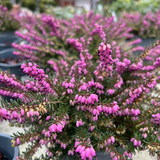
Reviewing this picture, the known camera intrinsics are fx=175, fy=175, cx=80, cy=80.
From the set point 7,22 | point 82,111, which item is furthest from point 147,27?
point 82,111

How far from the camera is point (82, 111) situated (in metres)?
0.94

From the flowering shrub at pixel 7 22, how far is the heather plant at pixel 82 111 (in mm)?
2505

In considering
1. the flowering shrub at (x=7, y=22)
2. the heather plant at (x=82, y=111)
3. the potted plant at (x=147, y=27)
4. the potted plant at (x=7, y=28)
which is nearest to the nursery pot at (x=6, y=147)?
the heather plant at (x=82, y=111)

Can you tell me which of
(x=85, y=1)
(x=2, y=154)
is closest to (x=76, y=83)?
(x=2, y=154)

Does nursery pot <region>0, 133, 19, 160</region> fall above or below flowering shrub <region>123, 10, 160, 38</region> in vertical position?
below

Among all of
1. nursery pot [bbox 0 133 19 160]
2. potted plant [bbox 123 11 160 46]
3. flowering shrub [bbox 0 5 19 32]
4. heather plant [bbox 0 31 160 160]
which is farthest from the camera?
potted plant [bbox 123 11 160 46]

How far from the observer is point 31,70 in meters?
0.79

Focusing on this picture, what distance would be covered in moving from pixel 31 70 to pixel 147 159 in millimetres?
1162

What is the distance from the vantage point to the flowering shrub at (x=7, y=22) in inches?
121

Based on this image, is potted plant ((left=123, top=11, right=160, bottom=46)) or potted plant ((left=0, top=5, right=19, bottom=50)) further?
potted plant ((left=123, top=11, right=160, bottom=46))

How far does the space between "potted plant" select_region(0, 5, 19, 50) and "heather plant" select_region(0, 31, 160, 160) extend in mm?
2155

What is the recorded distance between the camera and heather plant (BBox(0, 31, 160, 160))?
0.75 metres

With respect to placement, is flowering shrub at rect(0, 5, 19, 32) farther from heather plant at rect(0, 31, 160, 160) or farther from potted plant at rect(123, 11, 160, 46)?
heather plant at rect(0, 31, 160, 160)

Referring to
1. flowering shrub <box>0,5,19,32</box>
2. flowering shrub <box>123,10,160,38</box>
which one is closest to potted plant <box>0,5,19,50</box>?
flowering shrub <box>0,5,19,32</box>
